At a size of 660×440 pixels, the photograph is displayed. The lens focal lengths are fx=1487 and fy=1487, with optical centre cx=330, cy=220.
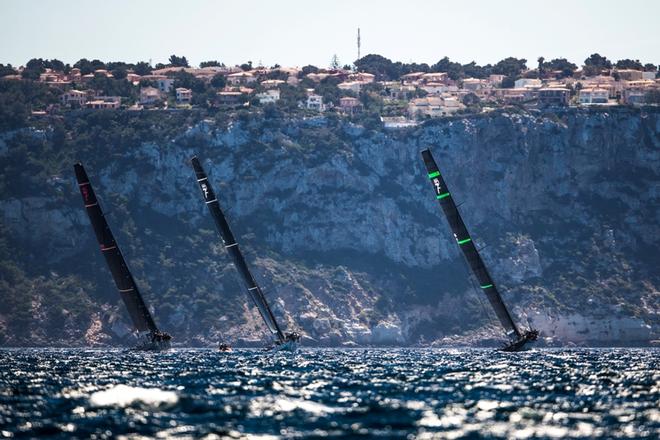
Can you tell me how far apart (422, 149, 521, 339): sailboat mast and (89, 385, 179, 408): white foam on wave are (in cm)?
4821

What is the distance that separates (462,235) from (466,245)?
0.84 metres

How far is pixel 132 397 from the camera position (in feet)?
201

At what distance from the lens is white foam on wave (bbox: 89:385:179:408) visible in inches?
2319

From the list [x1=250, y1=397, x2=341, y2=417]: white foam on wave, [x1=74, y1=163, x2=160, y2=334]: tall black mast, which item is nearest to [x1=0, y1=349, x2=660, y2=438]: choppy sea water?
[x1=250, y1=397, x2=341, y2=417]: white foam on wave

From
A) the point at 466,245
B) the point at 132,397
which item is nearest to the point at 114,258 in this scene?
the point at 466,245

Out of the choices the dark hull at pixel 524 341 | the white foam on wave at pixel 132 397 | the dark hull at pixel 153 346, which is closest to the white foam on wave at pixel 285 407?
the white foam on wave at pixel 132 397

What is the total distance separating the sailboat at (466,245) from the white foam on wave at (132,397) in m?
48.3

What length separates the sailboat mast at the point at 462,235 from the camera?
365 feet

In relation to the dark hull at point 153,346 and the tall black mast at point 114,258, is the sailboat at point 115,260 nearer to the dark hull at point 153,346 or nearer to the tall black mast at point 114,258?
the tall black mast at point 114,258

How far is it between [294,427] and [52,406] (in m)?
11.5

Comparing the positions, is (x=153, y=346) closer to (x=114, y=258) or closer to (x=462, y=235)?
(x=114, y=258)

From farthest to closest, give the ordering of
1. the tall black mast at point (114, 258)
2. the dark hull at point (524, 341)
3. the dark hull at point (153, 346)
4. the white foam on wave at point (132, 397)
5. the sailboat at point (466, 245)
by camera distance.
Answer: the dark hull at point (153, 346)
the tall black mast at point (114, 258)
the dark hull at point (524, 341)
the sailboat at point (466, 245)
the white foam on wave at point (132, 397)

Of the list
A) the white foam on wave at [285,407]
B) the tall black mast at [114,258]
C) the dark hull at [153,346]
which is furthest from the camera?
the dark hull at [153,346]

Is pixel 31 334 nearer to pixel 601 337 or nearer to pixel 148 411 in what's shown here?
pixel 601 337
